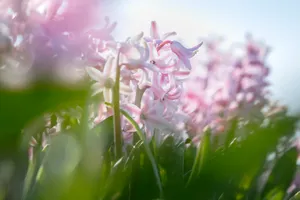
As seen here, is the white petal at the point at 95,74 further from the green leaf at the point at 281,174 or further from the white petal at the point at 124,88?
the green leaf at the point at 281,174

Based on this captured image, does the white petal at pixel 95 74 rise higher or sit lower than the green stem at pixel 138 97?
higher

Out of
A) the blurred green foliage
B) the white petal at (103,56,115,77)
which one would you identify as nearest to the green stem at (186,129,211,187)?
the blurred green foliage

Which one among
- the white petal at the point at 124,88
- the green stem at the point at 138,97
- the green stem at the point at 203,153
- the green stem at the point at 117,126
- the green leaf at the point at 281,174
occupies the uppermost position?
the white petal at the point at 124,88

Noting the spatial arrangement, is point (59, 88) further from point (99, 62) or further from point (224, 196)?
point (99, 62)

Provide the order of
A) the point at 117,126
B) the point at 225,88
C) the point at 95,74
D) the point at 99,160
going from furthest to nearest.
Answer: the point at 225,88 < the point at 95,74 < the point at 117,126 < the point at 99,160

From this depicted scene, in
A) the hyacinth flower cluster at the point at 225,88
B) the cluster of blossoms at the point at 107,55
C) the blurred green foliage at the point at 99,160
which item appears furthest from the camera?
the hyacinth flower cluster at the point at 225,88

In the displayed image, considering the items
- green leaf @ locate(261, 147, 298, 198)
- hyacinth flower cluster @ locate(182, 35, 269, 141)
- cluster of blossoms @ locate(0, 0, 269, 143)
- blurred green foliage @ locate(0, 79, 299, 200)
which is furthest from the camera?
hyacinth flower cluster @ locate(182, 35, 269, 141)

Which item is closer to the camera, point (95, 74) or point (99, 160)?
point (99, 160)

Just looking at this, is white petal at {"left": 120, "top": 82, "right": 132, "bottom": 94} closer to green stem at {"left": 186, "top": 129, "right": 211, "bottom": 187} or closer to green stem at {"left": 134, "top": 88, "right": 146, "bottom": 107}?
green stem at {"left": 134, "top": 88, "right": 146, "bottom": 107}

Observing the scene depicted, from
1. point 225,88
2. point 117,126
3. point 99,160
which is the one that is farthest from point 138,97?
point 225,88

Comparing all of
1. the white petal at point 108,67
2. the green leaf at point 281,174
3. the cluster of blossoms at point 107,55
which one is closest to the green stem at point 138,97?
the cluster of blossoms at point 107,55

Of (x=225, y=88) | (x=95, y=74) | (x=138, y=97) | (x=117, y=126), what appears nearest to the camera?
(x=117, y=126)

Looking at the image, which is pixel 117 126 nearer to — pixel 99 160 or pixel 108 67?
pixel 108 67
